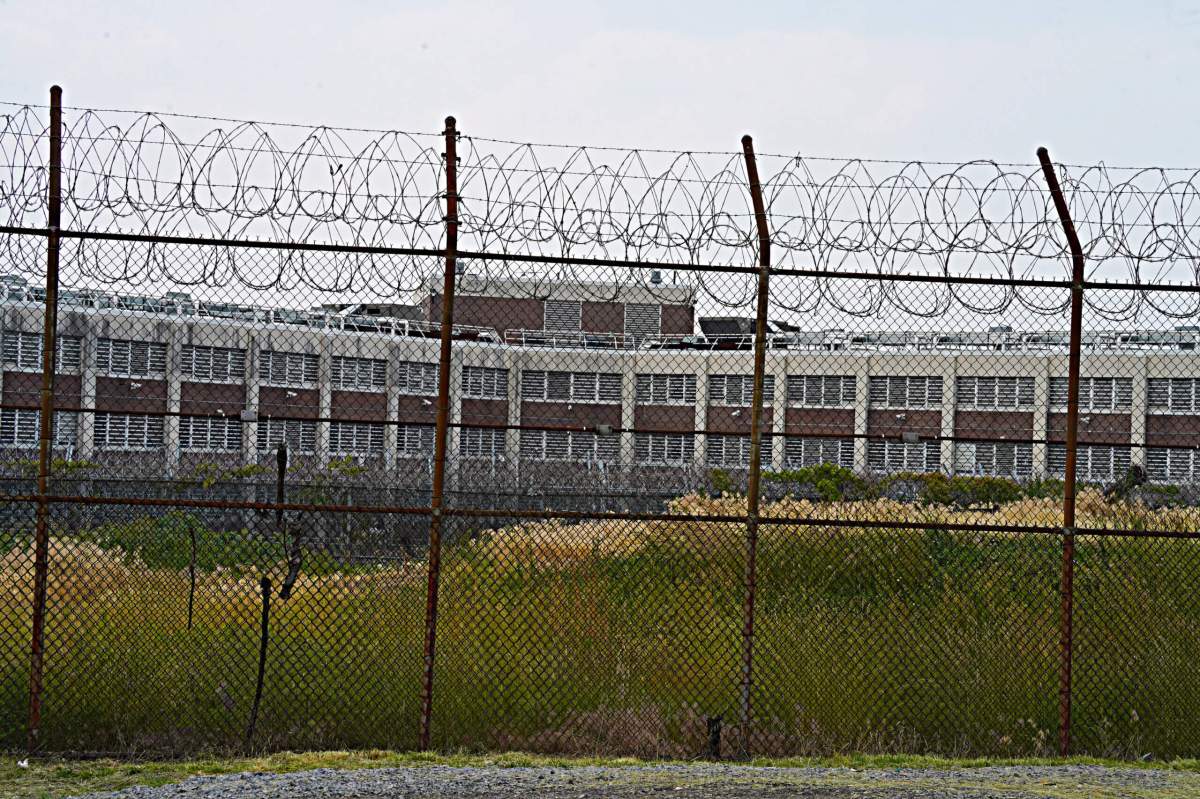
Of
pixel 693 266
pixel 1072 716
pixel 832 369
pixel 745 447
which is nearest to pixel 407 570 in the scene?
pixel 693 266

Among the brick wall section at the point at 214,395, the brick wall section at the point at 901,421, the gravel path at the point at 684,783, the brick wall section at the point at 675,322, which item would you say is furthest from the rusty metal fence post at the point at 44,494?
the brick wall section at the point at 675,322

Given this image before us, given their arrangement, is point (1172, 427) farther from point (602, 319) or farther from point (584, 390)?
point (584, 390)

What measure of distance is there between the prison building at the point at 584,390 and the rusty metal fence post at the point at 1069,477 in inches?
342

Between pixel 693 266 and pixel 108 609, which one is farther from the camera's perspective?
pixel 108 609

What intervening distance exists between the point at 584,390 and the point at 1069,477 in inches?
724

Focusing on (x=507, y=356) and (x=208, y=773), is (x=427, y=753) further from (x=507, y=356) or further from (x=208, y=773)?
(x=507, y=356)

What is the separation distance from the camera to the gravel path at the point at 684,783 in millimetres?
7461

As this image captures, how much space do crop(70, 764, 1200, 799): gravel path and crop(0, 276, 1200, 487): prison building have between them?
891 cm

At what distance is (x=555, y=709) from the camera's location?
923 cm

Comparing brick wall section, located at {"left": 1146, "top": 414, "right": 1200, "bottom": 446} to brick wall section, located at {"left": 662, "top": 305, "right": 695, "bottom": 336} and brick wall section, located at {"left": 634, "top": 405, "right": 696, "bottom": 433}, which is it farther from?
brick wall section, located at {"left": 662, "top": 305, "right": 695, "bottom": 336}

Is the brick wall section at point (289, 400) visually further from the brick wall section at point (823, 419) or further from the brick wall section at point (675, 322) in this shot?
the brick wall section at point (675, 322)

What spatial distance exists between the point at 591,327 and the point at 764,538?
2378 cm

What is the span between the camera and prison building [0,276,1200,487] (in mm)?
22062

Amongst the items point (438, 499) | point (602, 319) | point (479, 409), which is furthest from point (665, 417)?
point (438, 499)
